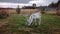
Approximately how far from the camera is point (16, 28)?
92.0 inches

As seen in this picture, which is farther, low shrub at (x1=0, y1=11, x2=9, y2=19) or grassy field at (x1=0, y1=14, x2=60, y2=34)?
low shrub at (x1=0, y1=11, x2=9, y2=19)

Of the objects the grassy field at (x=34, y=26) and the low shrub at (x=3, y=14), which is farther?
the low shrub at (x=3, y=14)

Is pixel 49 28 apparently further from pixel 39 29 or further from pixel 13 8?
pixel 13 8

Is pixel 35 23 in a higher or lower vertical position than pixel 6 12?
lower

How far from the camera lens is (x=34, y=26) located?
238 centimetres

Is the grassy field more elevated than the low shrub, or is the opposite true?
the low shrub

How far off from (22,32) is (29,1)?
69 centimetres

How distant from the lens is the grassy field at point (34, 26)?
2.30m

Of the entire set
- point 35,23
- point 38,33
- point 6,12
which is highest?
point 6,12

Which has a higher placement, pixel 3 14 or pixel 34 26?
pixel 3 14

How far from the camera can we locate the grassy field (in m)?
2.30

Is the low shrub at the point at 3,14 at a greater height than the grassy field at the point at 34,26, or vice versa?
the low shrub at the point at 3,14

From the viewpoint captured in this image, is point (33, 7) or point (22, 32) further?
point (33, 7)

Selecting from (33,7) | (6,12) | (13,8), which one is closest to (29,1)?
(33,7)
